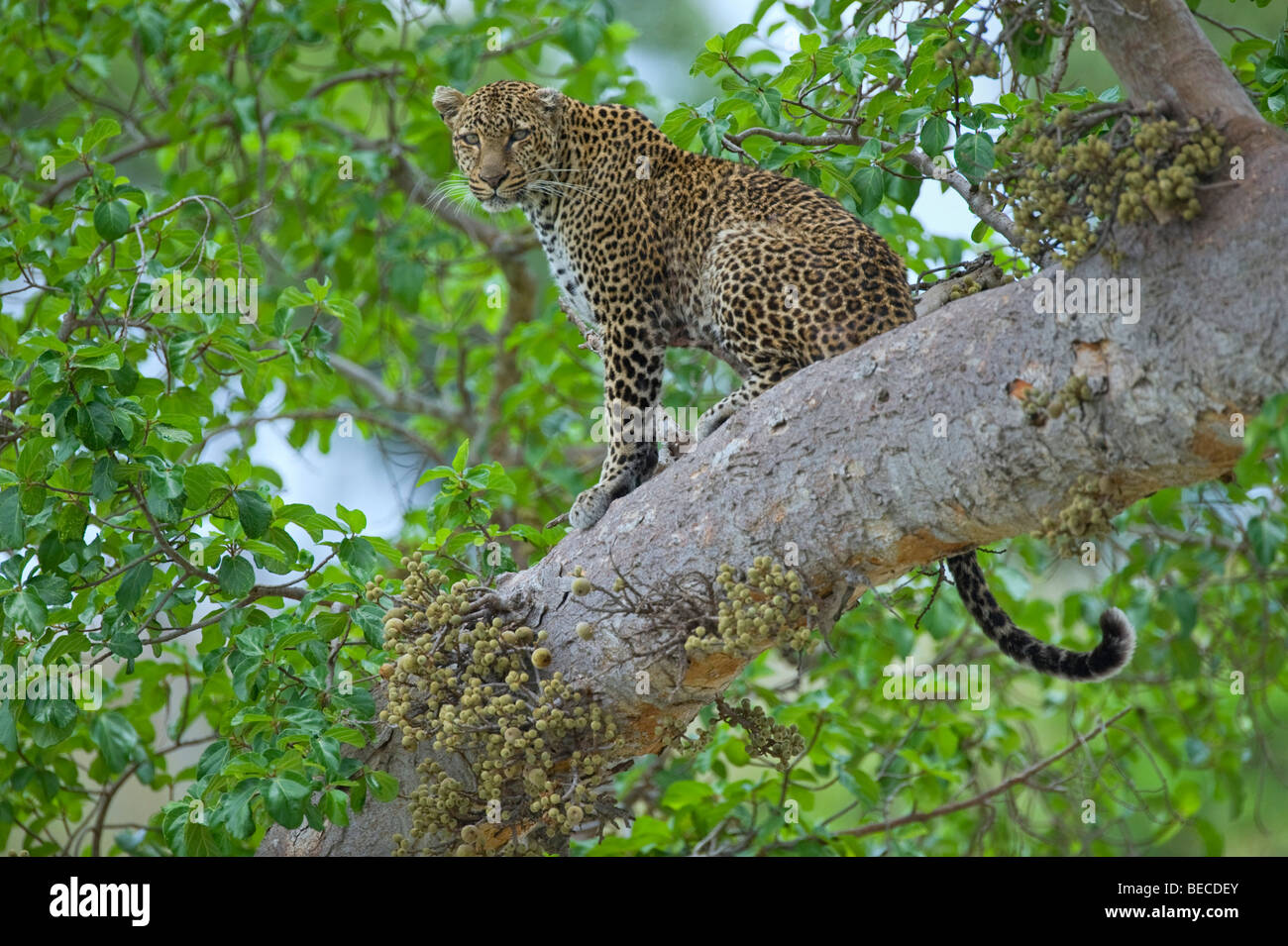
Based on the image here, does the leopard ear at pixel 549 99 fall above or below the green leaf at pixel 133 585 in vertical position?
above

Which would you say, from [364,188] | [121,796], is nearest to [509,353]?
[364,188]

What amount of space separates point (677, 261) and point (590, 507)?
1.05 meters

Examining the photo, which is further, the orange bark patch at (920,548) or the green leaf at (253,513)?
the green leaf at (253,513)

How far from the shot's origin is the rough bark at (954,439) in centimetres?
277

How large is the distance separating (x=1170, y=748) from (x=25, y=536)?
238 inches

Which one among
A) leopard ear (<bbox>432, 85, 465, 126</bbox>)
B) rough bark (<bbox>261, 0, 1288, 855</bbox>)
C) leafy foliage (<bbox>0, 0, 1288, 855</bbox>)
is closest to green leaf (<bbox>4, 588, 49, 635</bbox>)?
leafy foliage (<bbox>0, 0, 1288, 855</bbox>)

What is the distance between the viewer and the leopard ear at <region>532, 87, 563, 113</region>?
532 centimetres

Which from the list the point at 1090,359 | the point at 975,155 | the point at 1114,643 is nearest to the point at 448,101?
the point at 975,155

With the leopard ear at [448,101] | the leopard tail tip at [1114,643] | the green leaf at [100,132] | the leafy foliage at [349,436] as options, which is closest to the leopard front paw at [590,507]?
the leafy foliage at [349,436]

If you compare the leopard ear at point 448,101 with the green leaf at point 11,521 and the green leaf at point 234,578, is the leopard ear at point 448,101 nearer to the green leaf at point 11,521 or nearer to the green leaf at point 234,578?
the green leaf at point 234,578

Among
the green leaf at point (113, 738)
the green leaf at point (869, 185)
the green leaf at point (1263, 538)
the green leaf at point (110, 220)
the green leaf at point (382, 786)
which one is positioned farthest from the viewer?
the green leaf at point (1263, 538)

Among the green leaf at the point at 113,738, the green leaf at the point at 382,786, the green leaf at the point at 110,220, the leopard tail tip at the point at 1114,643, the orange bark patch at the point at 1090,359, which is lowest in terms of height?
the green leaf at the point at 382,786

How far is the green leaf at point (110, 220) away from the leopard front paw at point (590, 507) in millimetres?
1842
